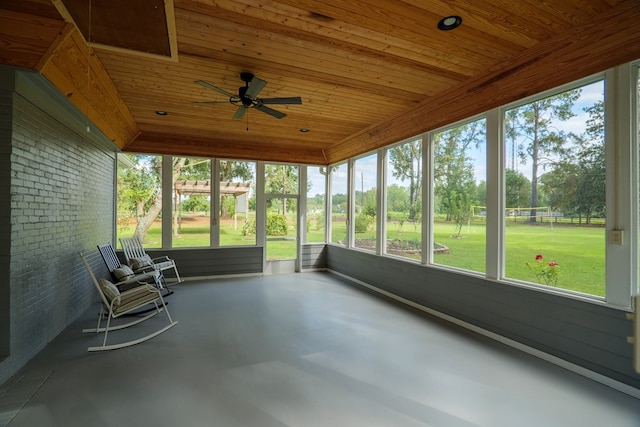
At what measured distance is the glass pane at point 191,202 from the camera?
6.22m

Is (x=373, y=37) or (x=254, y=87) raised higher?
(x=373, y=37)

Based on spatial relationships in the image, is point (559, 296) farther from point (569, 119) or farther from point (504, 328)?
point (569, 119)

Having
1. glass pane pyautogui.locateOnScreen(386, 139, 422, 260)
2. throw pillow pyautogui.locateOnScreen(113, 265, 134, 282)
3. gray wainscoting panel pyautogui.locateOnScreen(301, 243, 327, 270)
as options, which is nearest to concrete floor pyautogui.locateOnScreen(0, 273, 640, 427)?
throw pillow pyautogui.locateOnScreen(113, 265, 134, 282)

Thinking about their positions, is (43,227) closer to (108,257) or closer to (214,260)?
(108,257)

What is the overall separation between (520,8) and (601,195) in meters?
1.78

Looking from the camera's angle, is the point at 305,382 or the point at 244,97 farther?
the point at 244,97

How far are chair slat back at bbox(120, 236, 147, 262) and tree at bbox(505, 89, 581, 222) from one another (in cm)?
614

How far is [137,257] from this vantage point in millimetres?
5289

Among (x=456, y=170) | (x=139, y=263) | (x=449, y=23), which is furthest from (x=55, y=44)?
(x=456, y=170)

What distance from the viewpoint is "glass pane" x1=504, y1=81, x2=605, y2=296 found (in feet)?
8.75

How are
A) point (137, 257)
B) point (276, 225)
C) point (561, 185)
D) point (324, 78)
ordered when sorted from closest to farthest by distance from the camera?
point (561, 185) < point (324, 78) < point (137, 257) < point (276, 225)

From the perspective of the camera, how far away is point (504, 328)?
10.8ft

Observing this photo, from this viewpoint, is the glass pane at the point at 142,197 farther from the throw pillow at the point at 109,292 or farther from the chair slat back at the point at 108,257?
the throw pillow at the point at 109,292

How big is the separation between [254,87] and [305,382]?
297 centimetres
